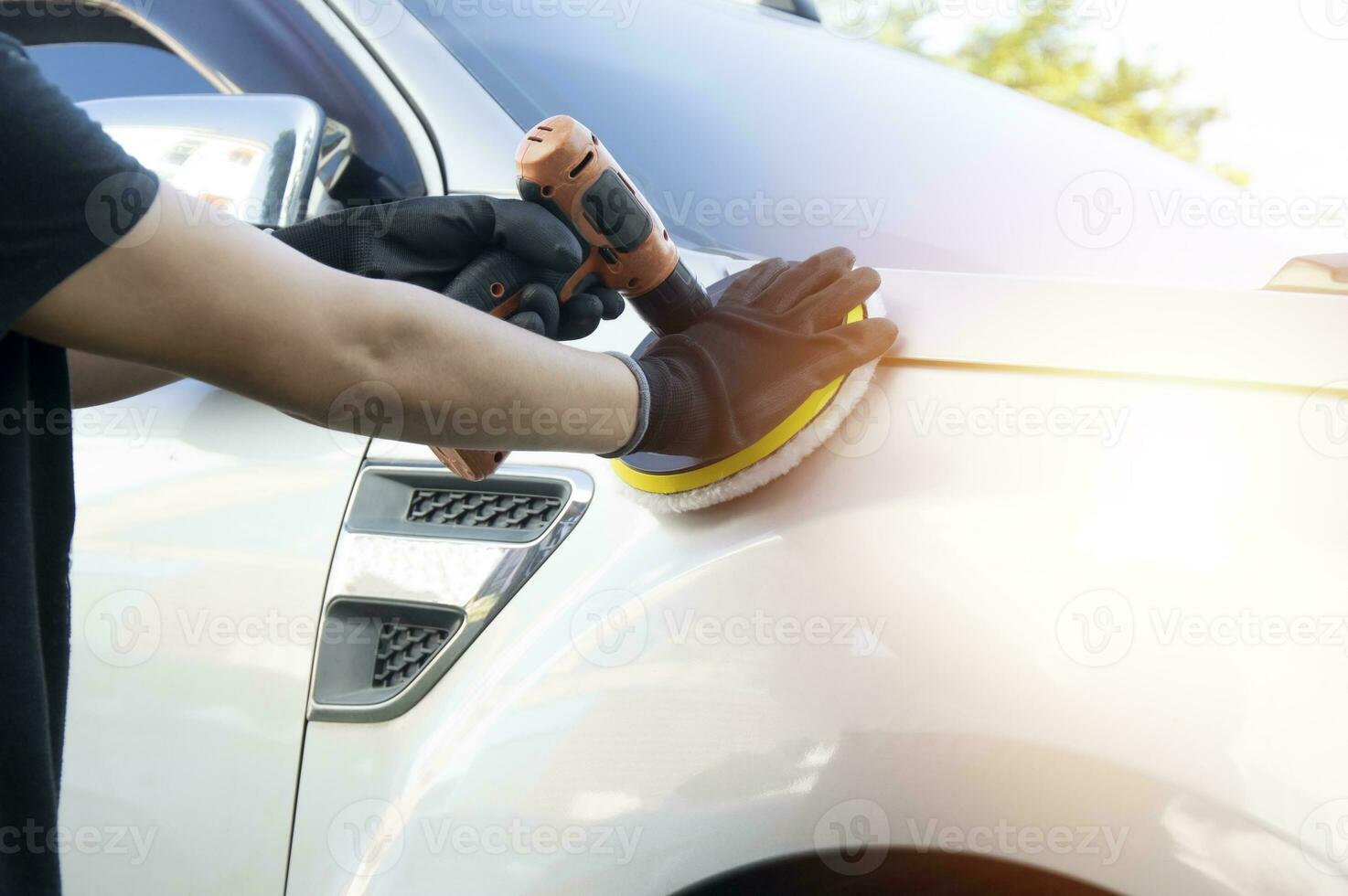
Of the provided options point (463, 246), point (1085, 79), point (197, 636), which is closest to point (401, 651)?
point (197, 636)

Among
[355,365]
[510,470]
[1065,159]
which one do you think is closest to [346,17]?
[510,470]

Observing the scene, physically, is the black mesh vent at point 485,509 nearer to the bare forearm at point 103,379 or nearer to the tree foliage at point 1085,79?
the bare forearm at point 103,379

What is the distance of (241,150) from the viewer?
4.29 feet

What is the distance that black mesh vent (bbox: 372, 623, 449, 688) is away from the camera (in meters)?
1.22

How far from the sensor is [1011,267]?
1.35 m

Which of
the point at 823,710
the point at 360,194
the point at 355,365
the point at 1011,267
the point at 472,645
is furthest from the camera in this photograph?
the point at 360,194

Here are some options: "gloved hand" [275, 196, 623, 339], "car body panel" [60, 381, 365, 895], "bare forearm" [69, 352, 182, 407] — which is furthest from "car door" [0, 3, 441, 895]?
"gloved hand" [275, 196, 623, 339]

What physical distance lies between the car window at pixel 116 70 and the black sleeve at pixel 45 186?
992 millimetres

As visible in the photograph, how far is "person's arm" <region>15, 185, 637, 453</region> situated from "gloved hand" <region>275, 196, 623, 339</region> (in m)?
0.11

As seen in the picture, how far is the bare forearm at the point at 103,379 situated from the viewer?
4.07ft

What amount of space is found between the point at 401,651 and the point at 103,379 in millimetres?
438

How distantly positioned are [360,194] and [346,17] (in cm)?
25

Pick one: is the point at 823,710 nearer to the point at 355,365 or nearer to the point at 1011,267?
the point at 355,365

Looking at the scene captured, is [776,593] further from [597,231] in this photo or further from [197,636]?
[197,636]
